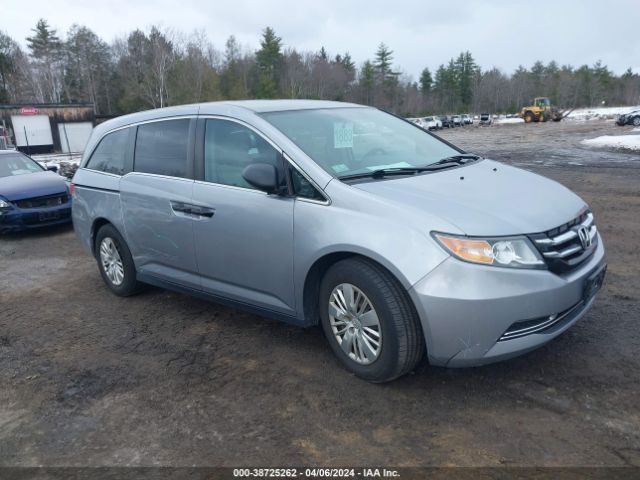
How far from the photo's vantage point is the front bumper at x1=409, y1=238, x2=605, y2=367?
283cm

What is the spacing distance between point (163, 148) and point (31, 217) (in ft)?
17.3

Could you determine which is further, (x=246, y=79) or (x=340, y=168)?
(x=246, y=79)

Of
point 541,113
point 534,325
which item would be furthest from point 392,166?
point 541,113

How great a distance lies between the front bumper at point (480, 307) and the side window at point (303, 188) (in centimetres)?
92

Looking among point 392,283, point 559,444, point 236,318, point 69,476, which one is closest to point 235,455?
point 69,476

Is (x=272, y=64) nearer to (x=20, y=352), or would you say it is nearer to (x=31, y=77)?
(x=31, y=77)

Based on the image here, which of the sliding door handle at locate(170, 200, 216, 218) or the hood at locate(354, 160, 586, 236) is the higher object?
the hood at locate(354, 160, 586, 236)

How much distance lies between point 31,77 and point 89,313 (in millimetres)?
69869

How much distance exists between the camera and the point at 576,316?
324 cm

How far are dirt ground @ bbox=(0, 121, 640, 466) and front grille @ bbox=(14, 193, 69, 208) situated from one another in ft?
14.6

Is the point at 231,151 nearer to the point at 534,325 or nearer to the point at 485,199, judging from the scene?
the point at 485,199

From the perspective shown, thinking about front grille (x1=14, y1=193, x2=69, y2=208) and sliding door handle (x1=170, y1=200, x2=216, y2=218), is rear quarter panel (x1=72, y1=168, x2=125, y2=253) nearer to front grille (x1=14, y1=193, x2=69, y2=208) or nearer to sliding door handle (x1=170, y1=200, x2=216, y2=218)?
sliding door handle (x1=170, y1=200, x2=216, y2=218)

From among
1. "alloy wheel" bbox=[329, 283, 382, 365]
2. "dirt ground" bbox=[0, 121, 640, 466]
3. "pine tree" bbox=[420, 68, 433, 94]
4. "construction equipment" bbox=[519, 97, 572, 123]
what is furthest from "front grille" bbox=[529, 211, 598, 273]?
"pine tree" bbox=[420, 68, 433, 94]

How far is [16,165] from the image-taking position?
32.5 ft
